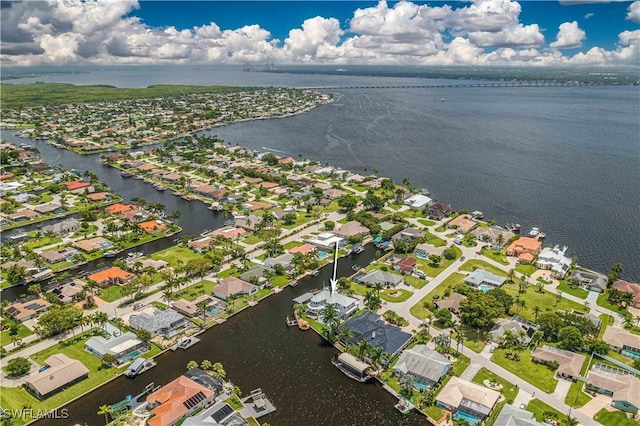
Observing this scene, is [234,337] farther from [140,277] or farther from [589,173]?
[589,173]

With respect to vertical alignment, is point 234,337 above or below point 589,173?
below

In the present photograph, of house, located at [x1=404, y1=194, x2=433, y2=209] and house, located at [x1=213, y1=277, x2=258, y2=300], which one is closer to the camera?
house, located at [x1=213, y1=277, x2=258, y2=300]

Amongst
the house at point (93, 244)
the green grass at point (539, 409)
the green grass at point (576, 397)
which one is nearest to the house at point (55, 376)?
the house at point (93, 244)

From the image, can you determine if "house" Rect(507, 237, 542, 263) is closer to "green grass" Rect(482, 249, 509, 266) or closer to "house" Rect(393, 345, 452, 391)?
"green grass" Rect(482, 249, 509, 266)

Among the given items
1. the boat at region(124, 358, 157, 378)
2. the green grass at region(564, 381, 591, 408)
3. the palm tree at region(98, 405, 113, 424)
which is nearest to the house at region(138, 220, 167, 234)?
the boat at region(124, 358, 157, 378)

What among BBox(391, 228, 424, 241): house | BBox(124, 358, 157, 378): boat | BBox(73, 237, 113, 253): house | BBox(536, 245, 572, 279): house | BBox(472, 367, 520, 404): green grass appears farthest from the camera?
BBox(391, 228, 424, 241): house

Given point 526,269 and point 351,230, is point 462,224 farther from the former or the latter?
point 351,230

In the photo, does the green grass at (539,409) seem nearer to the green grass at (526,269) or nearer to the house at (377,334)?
the house at (377,334)

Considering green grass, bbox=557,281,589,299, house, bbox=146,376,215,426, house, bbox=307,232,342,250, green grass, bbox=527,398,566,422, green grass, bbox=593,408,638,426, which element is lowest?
house, bbox=146,376,215,426

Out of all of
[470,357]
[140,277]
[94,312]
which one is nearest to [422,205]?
[470,357]
